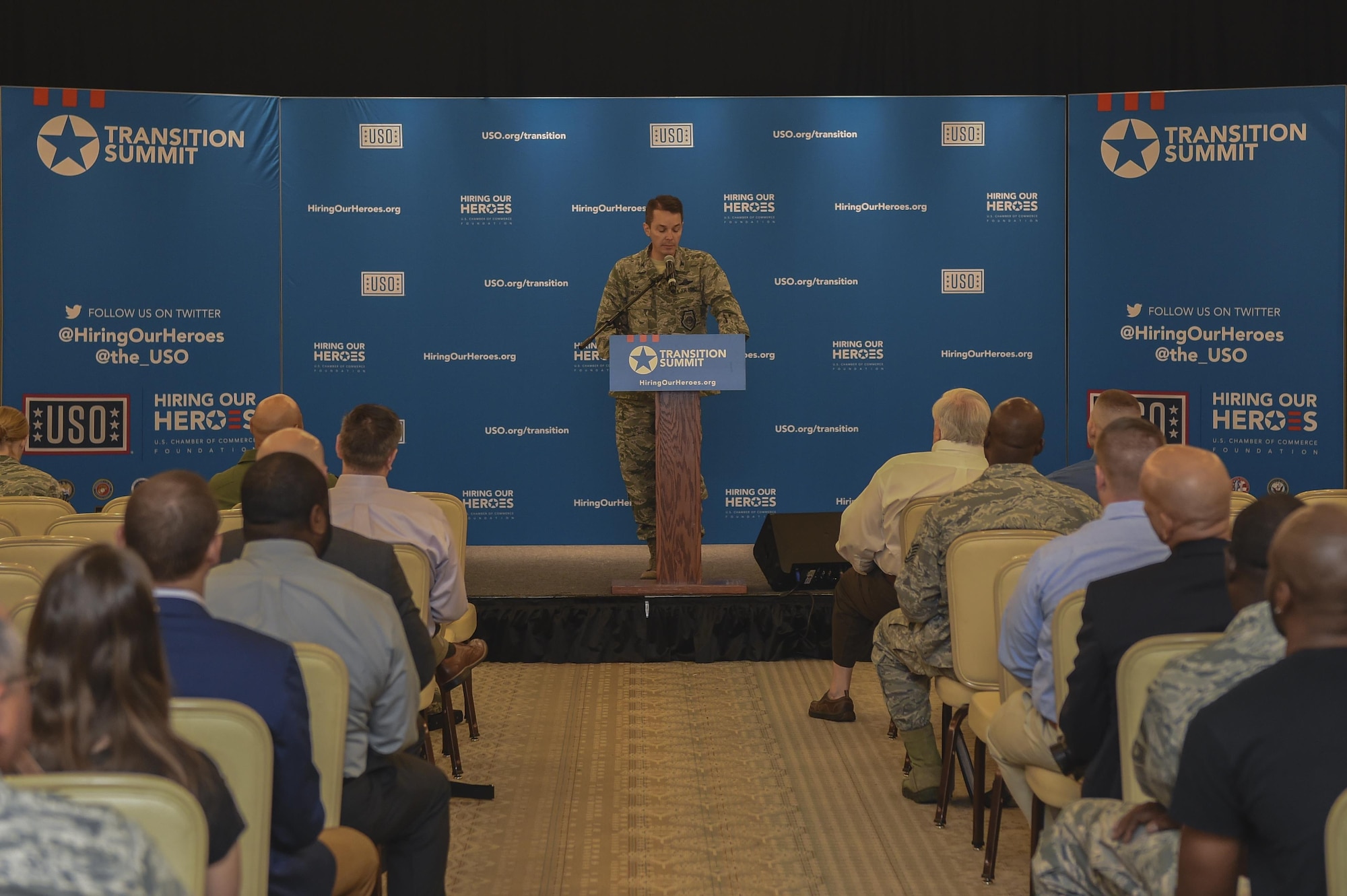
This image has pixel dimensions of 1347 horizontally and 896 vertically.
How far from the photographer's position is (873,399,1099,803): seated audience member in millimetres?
3629

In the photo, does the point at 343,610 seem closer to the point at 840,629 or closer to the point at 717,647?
the point at 840,629

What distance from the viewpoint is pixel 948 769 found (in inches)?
148

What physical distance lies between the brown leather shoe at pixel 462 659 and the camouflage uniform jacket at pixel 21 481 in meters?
1.81

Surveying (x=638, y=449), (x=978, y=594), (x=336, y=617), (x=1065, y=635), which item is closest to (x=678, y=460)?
(x=638, y=449)

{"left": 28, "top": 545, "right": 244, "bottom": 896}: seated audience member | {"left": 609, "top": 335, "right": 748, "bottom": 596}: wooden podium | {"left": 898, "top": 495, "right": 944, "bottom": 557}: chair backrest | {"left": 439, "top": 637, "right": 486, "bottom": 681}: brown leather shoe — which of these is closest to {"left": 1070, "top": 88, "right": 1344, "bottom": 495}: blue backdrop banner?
{"left": 609, "top": 335, "right": 748, "bottom": 596}: wooden podium

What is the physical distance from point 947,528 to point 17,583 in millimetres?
2346

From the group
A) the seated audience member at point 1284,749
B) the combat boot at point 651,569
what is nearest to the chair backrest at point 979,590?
the seated audience member at point 1284,749

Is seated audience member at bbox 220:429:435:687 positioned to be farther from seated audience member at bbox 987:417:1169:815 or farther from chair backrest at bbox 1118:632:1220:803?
chair backrest at bbox 1118:632:1220:803

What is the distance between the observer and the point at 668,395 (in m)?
5.73

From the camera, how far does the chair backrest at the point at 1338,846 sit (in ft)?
4.65

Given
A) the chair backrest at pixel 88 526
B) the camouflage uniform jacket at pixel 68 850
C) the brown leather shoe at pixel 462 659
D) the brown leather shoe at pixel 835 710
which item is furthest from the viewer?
the brown leather shoe at pixel 835 710

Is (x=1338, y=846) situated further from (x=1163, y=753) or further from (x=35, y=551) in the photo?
(x=35, y=551)

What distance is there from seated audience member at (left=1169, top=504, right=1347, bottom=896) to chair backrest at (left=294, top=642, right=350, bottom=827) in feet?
4.22

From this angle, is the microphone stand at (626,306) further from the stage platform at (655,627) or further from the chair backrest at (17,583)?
the chair backrest at (17,583)
